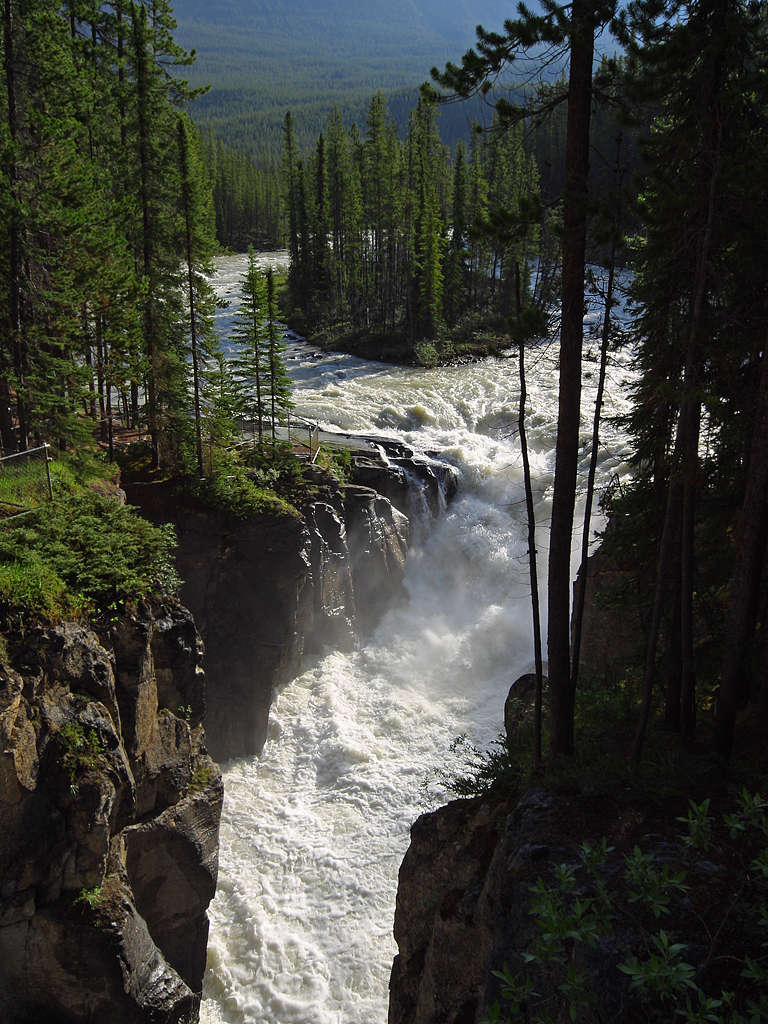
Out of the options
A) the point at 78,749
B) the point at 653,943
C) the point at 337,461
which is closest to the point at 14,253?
the point at 78,749

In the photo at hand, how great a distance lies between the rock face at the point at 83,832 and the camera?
10.3 metres

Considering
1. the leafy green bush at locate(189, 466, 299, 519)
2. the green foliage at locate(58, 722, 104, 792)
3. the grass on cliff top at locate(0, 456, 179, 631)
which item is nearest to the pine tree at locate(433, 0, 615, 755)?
the green foliage at locate(58, 722, 104, 792)

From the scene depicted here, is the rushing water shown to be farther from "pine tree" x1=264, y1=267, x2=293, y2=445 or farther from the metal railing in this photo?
the metal railing

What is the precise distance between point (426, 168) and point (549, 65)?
55237mm

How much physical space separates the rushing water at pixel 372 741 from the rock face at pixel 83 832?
2.33 metres

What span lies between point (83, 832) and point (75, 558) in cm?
472

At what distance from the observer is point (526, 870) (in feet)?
24.2

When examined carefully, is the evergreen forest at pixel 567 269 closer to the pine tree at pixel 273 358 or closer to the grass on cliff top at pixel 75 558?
the pine tree at pixel 273 358

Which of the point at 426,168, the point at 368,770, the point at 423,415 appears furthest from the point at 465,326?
the point at 368,770

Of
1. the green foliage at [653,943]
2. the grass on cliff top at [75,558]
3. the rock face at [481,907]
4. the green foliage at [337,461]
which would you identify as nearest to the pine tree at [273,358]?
the green foliage at [337,461]

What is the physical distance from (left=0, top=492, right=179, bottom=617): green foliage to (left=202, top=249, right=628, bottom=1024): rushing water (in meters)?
7.60

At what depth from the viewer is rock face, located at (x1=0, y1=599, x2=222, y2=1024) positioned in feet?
33.9

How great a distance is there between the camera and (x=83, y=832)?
35.6 feet

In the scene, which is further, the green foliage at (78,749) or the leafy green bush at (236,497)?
the leafy green bush at (236,497)
